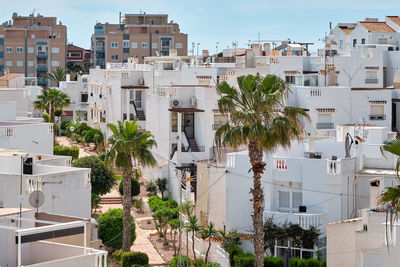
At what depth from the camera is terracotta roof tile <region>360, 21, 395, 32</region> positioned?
78.2 meters

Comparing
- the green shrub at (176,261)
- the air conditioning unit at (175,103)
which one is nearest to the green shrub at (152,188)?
the air conditioning unit at (175,103)

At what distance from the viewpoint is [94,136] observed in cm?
7562

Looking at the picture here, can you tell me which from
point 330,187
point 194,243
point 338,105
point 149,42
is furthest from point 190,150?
point 149,42

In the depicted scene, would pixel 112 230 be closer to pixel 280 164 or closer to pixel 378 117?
pixel 280 164

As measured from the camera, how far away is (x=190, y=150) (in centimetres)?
5544

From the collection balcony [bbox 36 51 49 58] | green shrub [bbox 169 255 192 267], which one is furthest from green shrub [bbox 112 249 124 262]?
balcony [bbox 36 51 49 58]

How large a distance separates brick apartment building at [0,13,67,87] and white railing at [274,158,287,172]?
303 ft

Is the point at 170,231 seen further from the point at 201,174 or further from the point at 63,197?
the point at 63,197

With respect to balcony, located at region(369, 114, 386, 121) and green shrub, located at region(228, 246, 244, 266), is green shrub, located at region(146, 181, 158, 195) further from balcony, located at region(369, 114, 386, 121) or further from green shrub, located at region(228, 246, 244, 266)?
green shrub, located at region(228, 246, 244, 266)

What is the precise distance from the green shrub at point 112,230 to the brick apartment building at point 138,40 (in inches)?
3455

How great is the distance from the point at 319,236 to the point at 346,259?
419cm

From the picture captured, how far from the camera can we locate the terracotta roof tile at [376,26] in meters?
78.2

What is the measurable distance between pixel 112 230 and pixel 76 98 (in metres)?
54.7

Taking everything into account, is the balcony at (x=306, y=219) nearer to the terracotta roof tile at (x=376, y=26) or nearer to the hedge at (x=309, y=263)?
the hedge at (x=309, y=263)
